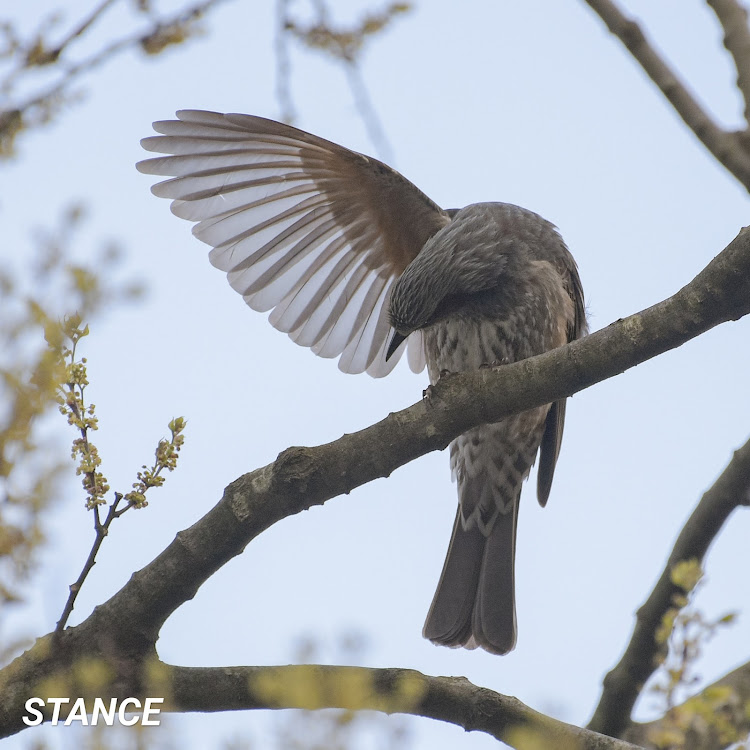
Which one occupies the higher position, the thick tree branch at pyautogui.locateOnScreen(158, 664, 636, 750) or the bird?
the bird

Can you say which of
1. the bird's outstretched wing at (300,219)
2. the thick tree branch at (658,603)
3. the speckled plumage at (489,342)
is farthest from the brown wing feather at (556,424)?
the thick tree branch at (658,603)

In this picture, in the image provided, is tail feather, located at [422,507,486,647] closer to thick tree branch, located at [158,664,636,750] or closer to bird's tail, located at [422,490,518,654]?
bird's tail, located at [422,490,518,654]

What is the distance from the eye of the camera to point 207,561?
7.88ft

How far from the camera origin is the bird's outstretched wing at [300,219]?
4.36m

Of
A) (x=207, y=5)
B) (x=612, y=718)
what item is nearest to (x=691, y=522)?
(x=612, y=718)

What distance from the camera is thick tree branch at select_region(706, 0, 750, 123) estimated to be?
191cm

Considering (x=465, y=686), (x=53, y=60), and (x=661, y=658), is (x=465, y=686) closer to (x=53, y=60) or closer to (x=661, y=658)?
(x=661, y=658)

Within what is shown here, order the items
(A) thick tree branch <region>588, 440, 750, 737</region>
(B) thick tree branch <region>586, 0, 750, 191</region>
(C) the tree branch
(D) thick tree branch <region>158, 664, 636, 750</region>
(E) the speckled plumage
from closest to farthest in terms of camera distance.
A: (C) the tree branch < (B) thick tree branch <region>586, 0, 750, 191</region> < (D) thick tree branch <region>158, 664, 636, 750</region> < (A) thick tree branch <region>588, 440, 750, 737</region> < (E) the speckled plumage

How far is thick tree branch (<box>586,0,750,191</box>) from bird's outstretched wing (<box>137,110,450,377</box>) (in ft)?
7.96

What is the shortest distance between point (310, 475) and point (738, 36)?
1.36 meters

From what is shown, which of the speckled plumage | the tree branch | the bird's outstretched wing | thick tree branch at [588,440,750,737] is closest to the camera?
the tree branch

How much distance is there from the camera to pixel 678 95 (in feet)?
6.64

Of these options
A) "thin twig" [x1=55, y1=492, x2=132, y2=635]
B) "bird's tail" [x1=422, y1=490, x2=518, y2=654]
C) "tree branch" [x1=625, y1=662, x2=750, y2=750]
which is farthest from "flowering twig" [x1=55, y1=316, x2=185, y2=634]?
"bird's tail" [x1=422, y1=490, x2=518, y2=654]

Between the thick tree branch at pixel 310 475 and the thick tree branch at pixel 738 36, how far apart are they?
0.48m
